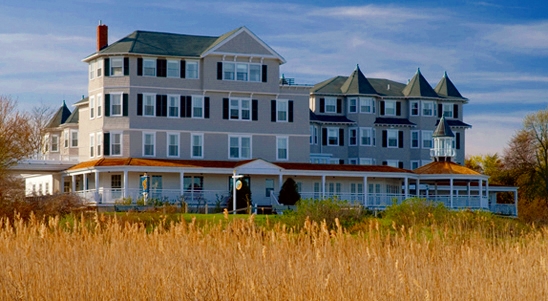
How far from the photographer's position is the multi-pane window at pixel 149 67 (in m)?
56.8

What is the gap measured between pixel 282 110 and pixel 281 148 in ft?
8.24

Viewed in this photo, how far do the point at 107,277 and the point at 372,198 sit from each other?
150ft

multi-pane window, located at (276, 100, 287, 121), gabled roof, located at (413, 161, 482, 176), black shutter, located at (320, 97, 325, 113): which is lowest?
gabled roof, located at (413, 161, 482, 176)

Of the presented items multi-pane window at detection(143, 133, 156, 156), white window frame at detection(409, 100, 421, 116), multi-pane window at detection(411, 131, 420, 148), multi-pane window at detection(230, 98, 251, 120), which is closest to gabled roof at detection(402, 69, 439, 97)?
white window frame at detection(409, 100, 421, 116)

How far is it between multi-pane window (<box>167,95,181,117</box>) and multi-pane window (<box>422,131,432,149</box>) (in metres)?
23.9

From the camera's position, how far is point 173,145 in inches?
2255

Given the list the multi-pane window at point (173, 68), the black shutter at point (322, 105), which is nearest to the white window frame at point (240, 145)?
the multi-pane window at point (173, 68)

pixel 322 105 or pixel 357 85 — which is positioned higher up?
pixel 357 85

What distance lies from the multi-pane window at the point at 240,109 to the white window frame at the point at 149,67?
212 inches

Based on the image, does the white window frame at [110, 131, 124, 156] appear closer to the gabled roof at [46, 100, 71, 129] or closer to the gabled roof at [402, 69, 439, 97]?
the gabled roof at [46, 100, 71, 129]

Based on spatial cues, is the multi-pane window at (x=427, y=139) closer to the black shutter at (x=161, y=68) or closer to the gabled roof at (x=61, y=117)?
the black shutter at (x=161, y=68)

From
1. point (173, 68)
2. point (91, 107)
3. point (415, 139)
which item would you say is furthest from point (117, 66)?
point (415, 139)

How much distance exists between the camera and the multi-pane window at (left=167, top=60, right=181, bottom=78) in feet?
189

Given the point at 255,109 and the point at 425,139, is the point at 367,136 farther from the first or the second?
the point at 255,109
